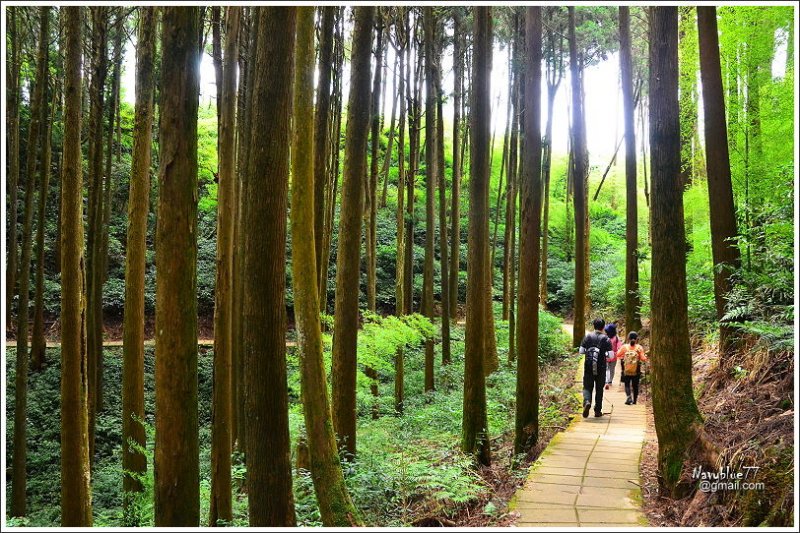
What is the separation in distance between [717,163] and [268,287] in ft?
23.0

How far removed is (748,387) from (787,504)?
2664 millimetres

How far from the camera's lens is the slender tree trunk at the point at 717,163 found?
8.19 m

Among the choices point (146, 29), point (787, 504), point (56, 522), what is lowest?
point (56, 522)

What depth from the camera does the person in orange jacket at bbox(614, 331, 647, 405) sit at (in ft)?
33.9

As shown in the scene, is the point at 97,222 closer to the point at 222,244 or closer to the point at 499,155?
the point at 222,244

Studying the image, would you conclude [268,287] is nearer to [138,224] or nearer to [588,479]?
[138,224]

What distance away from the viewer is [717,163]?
27.2ft

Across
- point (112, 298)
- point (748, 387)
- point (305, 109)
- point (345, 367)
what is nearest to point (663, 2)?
point (305, 109)

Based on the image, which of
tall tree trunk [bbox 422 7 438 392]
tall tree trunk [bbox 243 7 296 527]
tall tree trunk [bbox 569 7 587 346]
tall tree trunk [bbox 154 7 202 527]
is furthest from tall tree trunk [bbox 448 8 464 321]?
tall tree trunk [bbox 154 7 202 527]

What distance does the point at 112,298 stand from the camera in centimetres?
2083

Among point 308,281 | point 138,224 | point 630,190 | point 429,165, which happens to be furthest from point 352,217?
point 630,190

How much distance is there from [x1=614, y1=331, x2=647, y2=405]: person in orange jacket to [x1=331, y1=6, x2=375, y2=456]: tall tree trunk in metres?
5.48

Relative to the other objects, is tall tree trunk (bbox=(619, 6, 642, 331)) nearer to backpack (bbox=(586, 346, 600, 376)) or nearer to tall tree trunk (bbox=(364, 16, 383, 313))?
tall tree trunk (bbox=(364, 16, 383, 313))

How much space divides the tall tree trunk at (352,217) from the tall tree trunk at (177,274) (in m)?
2.88
